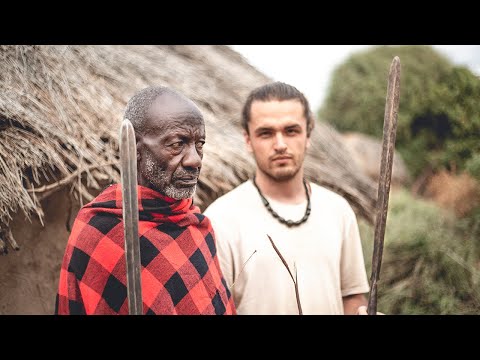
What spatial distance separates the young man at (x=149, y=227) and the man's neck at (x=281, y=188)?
0.75 meters

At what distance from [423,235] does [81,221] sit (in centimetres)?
369

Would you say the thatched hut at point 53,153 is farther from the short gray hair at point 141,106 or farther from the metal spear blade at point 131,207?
the metal spear blade at point 131,207

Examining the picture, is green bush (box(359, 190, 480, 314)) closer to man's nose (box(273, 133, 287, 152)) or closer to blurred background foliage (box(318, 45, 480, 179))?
blurred background foliage (box(318, 45, 480, 179))

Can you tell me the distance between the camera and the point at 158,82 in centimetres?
311

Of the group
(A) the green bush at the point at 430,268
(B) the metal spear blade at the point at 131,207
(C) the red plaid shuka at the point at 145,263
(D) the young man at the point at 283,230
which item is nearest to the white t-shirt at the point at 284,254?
(D) the young man at the point at 283,230

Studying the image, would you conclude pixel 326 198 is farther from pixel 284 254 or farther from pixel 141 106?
pixel 141 106

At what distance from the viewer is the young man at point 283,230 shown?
209 centimetres

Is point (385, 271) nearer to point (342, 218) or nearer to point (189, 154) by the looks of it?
point (342, 218)

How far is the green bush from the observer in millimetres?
4113

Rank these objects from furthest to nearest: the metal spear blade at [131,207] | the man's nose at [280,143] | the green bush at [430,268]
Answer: the green bush at [430,268] → the man's nose at [280,143] → the metal spear blade at [131,207]

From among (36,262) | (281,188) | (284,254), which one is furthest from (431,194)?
(36,262)

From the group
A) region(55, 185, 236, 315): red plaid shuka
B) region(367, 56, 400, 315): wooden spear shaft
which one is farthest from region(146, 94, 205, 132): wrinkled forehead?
region(367, 56, 400, 315): wooden spear shaft
